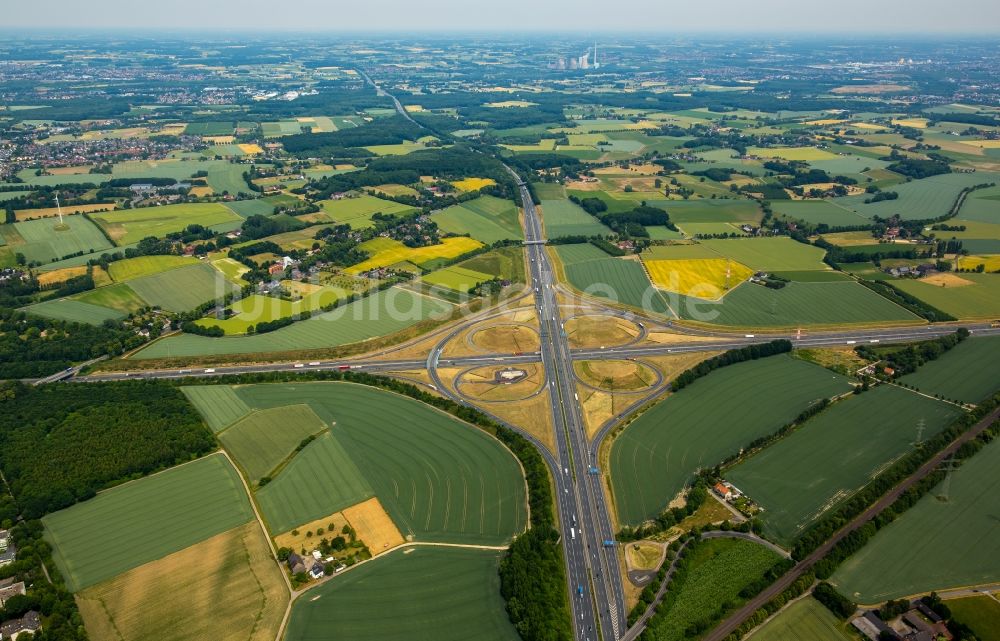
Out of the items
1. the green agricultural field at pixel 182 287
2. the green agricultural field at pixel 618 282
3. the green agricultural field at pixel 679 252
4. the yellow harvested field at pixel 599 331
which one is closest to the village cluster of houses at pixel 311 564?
the yellow harvested field at pixel 599 331

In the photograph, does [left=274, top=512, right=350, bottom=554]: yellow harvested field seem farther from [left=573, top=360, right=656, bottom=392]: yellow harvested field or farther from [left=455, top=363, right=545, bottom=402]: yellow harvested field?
[left=573, top=360, right=656, bottom=392]: yellow harvested field

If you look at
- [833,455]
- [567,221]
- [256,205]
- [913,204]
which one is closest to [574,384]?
[833,455]

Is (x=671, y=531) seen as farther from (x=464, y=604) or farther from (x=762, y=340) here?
(x=762, y=340)

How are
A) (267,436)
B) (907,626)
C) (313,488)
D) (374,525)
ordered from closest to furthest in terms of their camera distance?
(907,626) → (374,525) → (313,488) → (267,436)

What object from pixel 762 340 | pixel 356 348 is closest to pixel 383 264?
pixel 356 348

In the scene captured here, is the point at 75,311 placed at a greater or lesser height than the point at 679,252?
lesser

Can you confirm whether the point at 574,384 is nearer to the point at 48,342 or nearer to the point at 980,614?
the point at 980,614

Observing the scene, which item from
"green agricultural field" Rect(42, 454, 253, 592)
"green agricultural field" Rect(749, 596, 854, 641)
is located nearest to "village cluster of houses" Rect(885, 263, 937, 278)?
"green agricultural field" Rect(749, 596, 854, 641)

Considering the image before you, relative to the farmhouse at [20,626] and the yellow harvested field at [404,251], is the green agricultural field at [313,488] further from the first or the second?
the yellow harvested field at [404,251]
